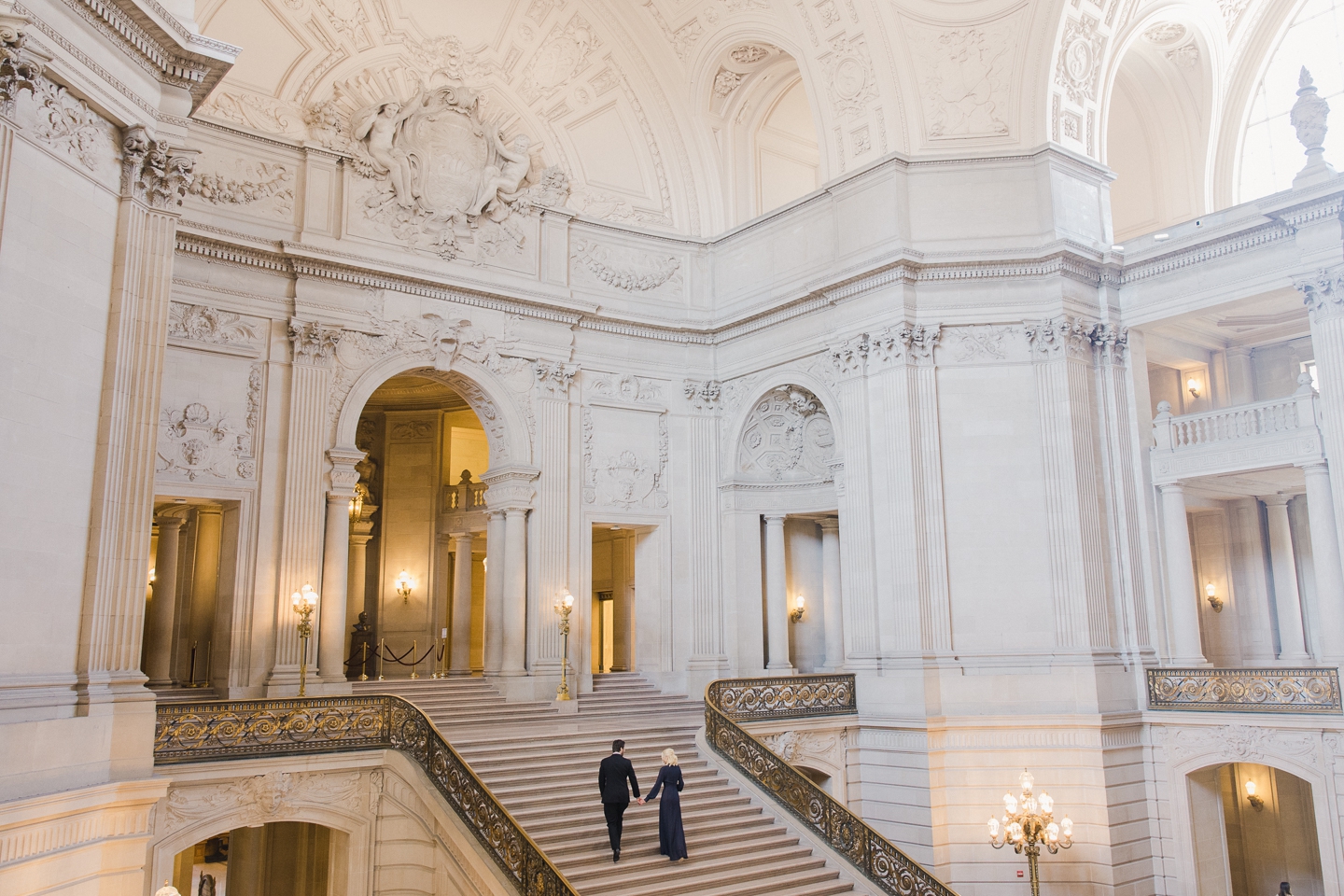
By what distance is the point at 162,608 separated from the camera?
55.1 ft

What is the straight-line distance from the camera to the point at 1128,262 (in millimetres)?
17047

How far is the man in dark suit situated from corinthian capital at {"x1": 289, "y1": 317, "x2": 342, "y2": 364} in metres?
8.13

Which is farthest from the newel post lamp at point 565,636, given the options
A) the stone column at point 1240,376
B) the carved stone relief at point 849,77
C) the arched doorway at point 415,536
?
the stone column at point 1240,376

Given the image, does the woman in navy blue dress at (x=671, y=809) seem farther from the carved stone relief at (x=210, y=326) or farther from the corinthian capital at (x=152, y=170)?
the carved stone relief at (x=210, y=326)

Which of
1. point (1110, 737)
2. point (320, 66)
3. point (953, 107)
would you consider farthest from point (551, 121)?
point (1110, 737)

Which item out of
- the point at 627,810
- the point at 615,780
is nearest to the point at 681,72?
the point at 627,810

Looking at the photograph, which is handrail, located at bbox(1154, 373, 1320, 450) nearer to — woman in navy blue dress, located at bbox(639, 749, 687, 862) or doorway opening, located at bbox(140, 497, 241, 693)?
woman in navy blue dress, located at bbox(639, 749, 687, 862)

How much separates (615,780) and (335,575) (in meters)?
6.61

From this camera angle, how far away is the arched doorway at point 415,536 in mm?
22016

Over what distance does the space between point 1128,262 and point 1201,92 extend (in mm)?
6052

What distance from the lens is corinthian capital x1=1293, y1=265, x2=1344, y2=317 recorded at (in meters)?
14.5

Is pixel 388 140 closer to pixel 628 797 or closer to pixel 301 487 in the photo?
pixel 301 487

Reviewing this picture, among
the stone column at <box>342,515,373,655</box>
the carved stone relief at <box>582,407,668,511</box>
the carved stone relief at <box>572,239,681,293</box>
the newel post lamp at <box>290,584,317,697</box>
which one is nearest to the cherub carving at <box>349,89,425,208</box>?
the carved stone relief at <box>572,239,681,293</box>

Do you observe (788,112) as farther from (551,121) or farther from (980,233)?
(980,233)
